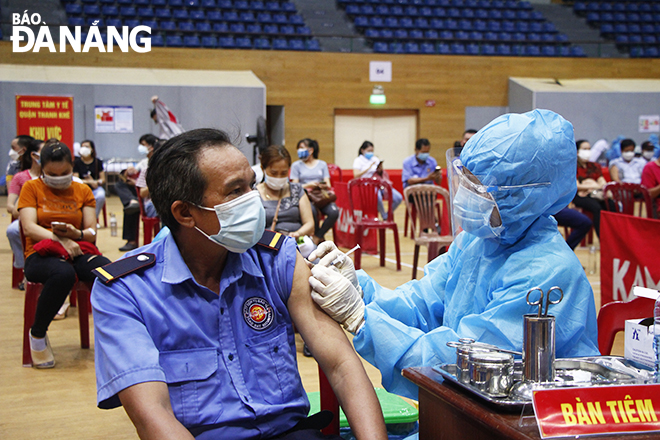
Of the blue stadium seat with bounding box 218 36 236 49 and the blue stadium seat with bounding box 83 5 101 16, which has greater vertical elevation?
the blue stadium seat with bounding box 83 5 101 16

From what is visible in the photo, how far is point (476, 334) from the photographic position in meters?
1.33

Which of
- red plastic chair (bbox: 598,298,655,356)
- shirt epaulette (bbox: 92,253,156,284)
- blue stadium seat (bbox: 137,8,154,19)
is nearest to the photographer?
shirt epaulette (bbox: 92,253,156,284)

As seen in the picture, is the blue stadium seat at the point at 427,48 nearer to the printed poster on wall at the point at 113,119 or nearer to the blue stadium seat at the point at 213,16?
the blue stadium seat at the point at 213,16

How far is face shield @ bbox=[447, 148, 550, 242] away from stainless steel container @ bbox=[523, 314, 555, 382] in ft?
1.46

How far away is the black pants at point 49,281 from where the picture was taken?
2928 millimetres

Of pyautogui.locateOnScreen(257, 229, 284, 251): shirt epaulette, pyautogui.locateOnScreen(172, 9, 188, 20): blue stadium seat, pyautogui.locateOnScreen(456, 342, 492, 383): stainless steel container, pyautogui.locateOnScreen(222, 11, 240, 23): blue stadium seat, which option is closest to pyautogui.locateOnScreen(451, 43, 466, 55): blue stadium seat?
pyautogui.locateOnScreen(222, 11, 240, 23): blue stadium seat

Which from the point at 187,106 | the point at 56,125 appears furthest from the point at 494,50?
the point at 56,125

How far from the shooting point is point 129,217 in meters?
6.32

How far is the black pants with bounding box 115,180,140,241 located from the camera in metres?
6.32

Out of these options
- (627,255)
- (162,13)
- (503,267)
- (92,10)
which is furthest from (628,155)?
(92,10)

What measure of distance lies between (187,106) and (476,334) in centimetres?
1166

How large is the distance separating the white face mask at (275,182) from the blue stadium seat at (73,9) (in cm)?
1026

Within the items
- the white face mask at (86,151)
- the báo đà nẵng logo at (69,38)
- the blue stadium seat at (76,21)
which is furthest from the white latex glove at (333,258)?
the blue stadium seat at (76,21)

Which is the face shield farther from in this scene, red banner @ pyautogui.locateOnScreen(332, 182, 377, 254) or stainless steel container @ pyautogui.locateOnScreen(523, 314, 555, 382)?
red banner @ pyautogui.locateOnScreen(332, 182, 377, 254)
